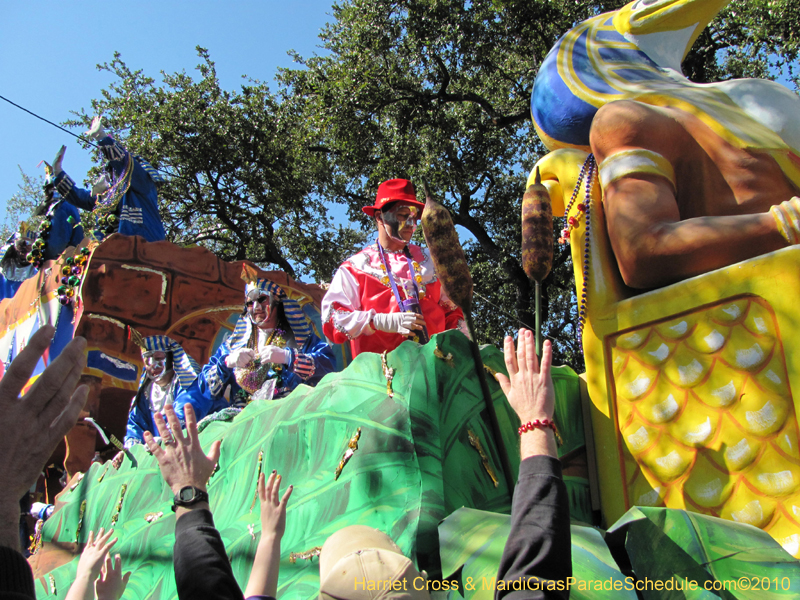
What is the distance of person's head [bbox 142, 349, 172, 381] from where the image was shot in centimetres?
583

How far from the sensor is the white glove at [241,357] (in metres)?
4.55

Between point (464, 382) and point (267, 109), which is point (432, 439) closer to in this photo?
point (464, 382)

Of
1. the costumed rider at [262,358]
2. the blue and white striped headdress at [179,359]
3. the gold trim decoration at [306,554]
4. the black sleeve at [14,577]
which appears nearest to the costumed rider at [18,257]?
the blue and white striped headdress at [179,359]

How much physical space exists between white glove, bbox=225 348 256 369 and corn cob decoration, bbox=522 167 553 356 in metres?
2.47

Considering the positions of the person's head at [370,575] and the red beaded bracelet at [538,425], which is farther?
the red beaded bracelet at [538,425]

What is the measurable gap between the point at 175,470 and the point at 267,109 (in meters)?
12.4

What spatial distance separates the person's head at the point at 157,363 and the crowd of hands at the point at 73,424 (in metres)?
3.82

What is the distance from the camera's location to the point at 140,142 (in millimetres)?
12156

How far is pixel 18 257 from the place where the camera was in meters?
9.56

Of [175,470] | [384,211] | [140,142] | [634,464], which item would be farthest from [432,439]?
Answer: [140,142]

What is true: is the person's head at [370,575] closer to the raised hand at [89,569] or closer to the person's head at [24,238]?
the raised hand at [89,569]

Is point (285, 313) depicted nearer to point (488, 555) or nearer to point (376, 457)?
point (376, 457)

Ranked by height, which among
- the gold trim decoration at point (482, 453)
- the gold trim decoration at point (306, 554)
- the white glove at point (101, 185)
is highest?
the white glove at point (101, 185)

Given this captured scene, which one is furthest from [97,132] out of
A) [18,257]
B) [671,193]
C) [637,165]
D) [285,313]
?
[671,193]
